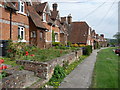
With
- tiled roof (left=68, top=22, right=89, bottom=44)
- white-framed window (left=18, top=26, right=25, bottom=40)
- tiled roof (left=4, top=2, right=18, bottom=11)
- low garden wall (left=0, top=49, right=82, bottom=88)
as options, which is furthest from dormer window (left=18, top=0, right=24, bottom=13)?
tiled roof (left=68, top=22, right=89, bottom=44)

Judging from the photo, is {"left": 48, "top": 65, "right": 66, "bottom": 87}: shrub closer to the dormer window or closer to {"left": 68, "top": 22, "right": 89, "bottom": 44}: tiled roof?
the dormer window

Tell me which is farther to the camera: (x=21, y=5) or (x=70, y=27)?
(x=70, y=27)

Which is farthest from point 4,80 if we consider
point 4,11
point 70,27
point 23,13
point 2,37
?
point 70,27

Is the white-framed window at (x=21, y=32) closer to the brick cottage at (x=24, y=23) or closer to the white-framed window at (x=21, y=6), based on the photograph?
the brick cottage at (x=24, y=23)

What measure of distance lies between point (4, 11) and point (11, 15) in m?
0.85

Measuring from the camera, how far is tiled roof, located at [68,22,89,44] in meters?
31.7

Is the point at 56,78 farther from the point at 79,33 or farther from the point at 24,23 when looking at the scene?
the point at 79,33

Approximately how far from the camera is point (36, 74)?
5.93m

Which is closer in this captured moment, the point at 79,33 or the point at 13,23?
the point at 13,23

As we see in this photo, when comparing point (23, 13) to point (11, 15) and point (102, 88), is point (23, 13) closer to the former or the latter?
point (11, 15)

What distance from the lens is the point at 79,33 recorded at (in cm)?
3272

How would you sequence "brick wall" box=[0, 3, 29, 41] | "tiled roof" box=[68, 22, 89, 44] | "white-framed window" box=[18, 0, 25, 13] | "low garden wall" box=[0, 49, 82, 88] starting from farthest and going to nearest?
"tiled roof" box=[68, 22, 89, 44] < "white-framed window" box=[18, 0, 25, 13] < "brick wall" box=[0, 3, 29, 41] < "low garden wall" box=[0, 49, 82, 88]

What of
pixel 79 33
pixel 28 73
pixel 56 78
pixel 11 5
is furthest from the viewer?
pixel 79 33

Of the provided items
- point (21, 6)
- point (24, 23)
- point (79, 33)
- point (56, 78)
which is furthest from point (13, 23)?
point (79, 33)
